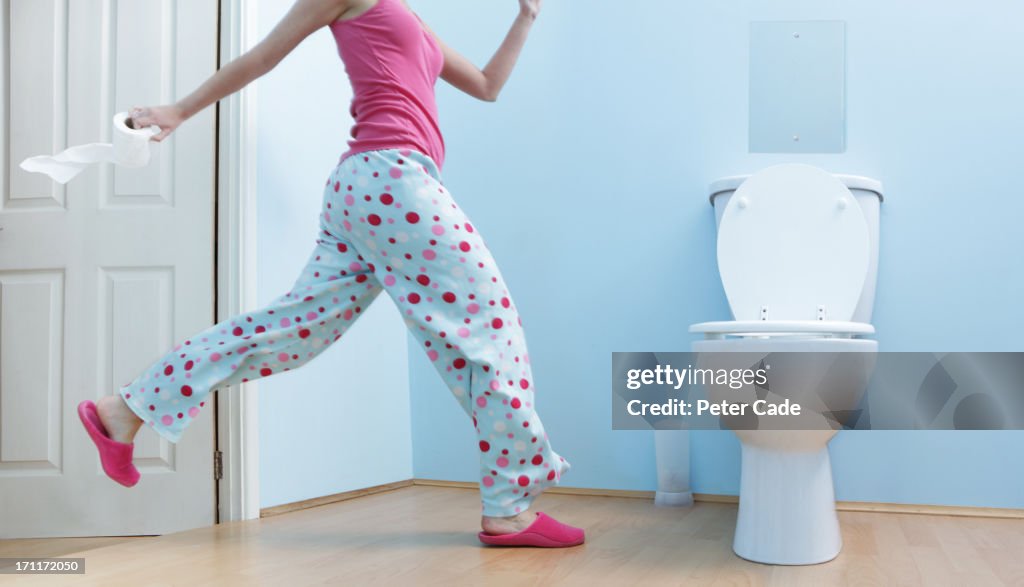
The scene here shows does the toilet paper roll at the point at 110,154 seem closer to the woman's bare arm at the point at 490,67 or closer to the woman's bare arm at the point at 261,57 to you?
the woman's bare arm at the point at 261,57

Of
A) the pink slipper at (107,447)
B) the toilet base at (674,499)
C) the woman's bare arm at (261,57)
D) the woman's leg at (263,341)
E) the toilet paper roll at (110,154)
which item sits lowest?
the toilet base at (674,499)

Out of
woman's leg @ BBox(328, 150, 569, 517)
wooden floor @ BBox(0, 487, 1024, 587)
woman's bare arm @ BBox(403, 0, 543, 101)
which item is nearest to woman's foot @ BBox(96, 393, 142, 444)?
wooden floor @ BBox(0, 487, 1024, 587)

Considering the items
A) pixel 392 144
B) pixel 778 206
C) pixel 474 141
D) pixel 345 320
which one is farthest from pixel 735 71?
pixel 345 320

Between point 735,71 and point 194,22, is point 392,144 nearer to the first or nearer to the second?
point 194,22

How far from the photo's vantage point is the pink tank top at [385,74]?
1.62 m

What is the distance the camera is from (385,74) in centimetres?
162

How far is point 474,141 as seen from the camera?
2.56 meters

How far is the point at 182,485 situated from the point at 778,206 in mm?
1414

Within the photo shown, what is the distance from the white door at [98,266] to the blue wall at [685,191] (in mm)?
732

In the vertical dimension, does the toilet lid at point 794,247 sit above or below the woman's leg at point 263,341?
above

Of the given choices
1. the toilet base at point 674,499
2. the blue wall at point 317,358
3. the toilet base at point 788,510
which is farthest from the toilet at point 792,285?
the blue wall at point 317,358

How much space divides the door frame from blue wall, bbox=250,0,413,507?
1.2 inches

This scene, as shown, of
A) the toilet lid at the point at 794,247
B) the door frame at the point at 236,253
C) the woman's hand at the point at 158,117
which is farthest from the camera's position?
the door frame at the point at 236,253

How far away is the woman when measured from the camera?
1.60m
